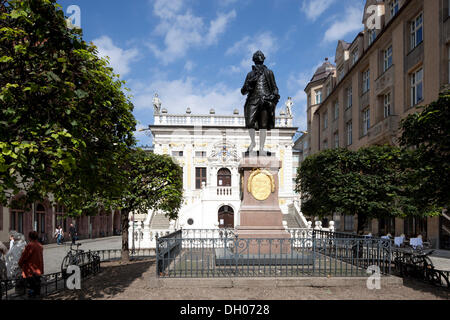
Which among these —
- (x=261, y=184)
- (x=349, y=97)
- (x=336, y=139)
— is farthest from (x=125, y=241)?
(x=336, y=139)

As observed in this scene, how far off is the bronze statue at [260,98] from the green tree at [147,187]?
5.47 metres

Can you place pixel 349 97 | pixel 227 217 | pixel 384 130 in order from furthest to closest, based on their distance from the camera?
pixel 349 97 → pixel 227 217 → pixel 384 130

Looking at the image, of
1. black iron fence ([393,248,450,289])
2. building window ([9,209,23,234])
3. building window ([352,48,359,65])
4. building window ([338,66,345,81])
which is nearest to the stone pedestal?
black iron fence ([393,248,450,289])

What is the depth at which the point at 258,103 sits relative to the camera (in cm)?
980

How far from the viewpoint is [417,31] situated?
19.6m

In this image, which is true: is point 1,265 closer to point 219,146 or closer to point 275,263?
point 275,263

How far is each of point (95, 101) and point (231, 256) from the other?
5.17 m

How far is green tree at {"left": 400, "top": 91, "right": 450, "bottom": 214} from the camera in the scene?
22.9 ft

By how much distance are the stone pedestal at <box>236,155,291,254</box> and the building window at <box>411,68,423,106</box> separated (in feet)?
47.7

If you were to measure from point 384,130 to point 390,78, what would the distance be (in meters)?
3.84

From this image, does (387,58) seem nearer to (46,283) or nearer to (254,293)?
(254,293)

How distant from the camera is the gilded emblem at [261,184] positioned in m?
9.20

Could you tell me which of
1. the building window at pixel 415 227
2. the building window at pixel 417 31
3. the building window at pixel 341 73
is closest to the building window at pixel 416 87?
the building window at pixel 417 31

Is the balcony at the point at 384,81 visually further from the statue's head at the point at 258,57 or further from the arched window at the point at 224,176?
the arched window at the point at 224,176
